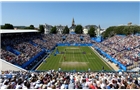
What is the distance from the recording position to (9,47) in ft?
107

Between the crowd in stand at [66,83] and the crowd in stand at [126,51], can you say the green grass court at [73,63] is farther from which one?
the crowd in stand at [66,83]

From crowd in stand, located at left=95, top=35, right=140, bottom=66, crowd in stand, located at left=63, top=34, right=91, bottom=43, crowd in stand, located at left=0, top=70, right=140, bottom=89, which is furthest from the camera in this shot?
crowd in stand, located at left=63, top=34, right=91, bottom=43

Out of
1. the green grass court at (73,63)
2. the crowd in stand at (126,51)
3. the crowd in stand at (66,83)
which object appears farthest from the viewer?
the crowd in stand at (126,51)

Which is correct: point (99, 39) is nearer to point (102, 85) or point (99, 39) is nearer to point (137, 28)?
point (137, 28)

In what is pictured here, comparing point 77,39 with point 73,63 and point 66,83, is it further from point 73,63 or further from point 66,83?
point 66,83

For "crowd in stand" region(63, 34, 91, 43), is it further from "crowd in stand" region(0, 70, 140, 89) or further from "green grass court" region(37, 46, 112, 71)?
"crowd in stand" region(0, 70, 140, 89)

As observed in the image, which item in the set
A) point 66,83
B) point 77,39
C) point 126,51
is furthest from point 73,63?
point 77,39

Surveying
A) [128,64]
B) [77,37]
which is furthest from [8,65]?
[77,37]

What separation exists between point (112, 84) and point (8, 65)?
49.9 ft

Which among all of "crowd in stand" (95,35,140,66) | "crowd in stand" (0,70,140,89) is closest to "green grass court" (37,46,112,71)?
"crowd in stand" (95,35,140,66)

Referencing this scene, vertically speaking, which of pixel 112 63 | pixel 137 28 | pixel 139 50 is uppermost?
pixel 137 28

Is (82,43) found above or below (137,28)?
below

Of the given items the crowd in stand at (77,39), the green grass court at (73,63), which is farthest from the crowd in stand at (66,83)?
the crowd in stand at (77,39)

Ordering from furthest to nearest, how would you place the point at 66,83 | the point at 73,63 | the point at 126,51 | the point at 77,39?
the point at 77,39
the point at 126,51
the point at 73,63
the point at 66,83
